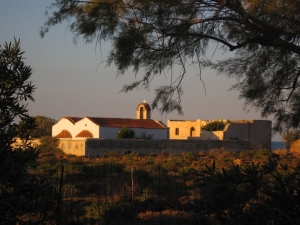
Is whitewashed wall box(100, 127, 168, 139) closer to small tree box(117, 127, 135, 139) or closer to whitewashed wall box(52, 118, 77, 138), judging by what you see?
small tree box(117, 127, 135, 139)

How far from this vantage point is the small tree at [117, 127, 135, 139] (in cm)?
5305

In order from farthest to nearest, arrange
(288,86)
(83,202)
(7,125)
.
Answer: (83,202) → (288,86) → (7,125)

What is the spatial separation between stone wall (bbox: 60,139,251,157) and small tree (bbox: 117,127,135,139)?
8369 mm

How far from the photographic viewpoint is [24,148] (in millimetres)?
6535

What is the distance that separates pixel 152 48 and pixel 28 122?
2.17 metres

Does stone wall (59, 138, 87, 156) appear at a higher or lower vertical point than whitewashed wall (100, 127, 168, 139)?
lower

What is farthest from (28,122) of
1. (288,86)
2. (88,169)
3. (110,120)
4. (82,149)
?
(110,120)

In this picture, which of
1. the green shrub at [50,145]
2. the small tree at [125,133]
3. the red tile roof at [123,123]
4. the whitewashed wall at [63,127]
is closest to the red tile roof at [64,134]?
the whitewashed wall at [63,127]

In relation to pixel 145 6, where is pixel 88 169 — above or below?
below

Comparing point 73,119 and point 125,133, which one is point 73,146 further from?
point 73,119

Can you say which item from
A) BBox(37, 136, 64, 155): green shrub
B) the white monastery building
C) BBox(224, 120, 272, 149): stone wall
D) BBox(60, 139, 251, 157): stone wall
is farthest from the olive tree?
the white monastery building

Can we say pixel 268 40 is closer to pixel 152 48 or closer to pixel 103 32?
pixel 152 48

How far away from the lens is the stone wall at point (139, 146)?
136ft

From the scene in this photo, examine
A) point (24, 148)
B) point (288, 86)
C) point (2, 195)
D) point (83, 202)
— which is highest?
point (288, 86)
